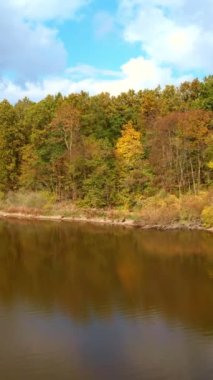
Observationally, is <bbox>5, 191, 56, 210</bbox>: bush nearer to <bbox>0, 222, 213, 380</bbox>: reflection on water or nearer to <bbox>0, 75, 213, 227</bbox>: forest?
<bbox>0, 75, 213, 227</bbox>: forest

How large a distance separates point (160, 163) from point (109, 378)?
28653 millimetres

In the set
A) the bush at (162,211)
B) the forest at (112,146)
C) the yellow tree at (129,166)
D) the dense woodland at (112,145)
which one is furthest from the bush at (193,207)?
the yellow tree at (129,166)

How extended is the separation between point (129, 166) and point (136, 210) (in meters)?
4.73

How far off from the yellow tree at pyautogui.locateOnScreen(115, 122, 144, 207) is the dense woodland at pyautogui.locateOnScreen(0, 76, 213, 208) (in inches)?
3.4

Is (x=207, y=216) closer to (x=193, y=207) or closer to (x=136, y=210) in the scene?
(x=193, y=207)

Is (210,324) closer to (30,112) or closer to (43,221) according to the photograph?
(43,221)

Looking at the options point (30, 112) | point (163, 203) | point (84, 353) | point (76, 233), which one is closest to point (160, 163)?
point (163, 203)

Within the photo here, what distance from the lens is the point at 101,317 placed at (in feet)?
53.8

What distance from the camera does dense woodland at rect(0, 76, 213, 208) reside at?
3884 cm

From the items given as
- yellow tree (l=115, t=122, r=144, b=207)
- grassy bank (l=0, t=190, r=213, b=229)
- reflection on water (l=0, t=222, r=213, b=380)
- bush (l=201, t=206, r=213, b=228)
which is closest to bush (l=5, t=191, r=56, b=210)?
grassy bank (l=0, t=190, r=213, b=229)

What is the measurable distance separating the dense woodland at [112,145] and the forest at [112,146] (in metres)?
0.09

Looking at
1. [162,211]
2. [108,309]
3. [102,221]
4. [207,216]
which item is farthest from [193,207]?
[108,309]

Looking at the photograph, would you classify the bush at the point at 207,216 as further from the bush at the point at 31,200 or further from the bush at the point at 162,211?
the bush at the point at 31,200

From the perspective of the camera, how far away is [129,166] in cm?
4112
